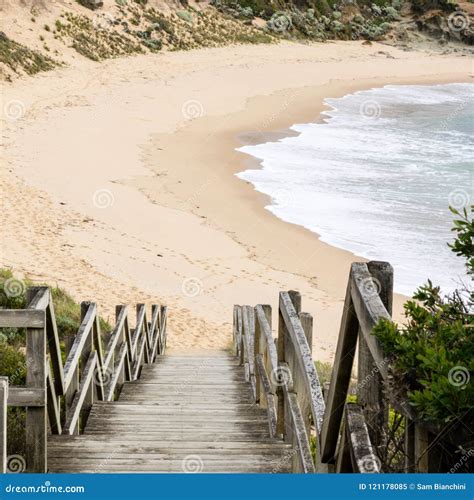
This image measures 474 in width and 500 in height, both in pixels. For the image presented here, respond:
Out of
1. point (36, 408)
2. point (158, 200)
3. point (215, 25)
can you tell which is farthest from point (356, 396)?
point (215, 25)

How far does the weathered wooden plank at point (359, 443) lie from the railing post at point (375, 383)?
0.33 ft

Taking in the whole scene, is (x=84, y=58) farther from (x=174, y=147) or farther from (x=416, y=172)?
(x=416, y=172)

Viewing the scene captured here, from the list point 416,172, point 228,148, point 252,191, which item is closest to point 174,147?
point 228,148

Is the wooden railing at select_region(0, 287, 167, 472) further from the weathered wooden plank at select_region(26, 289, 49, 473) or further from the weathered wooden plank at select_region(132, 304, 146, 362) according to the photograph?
the weathered wooden plank at select_region(132, 304, 146, 362)

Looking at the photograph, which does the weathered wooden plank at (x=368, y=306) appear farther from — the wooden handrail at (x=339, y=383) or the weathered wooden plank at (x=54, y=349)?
the weathered wooden plank at (x=54, y=349)

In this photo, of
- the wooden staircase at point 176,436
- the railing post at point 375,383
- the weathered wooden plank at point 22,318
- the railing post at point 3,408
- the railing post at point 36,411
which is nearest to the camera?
the railing post at point 375,383

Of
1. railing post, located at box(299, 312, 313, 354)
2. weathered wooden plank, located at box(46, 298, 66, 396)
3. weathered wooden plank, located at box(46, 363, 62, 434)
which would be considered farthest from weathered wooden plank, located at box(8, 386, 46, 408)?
railing post, located at box(299, 312, 313, 354)

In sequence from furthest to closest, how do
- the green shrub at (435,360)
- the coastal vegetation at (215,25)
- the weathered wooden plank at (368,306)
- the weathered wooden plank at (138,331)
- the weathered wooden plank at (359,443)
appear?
the coastal vegetation at (215,25) < the weathered wooden plank at (138,331) < the weathered wooden plank at (368,306) < the weathered wooden plank at (359,443) < the green shrub at (435,360)

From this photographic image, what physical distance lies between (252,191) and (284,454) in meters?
18.2

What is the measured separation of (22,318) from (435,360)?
2.30m

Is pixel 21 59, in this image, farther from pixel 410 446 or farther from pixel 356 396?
pixel 410 446

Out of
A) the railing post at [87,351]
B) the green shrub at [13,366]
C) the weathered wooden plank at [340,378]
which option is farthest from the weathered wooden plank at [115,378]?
the weathered wooden plank at [340,378]

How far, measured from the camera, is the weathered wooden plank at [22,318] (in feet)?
12.6

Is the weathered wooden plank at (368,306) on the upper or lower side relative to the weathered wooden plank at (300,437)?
upper
